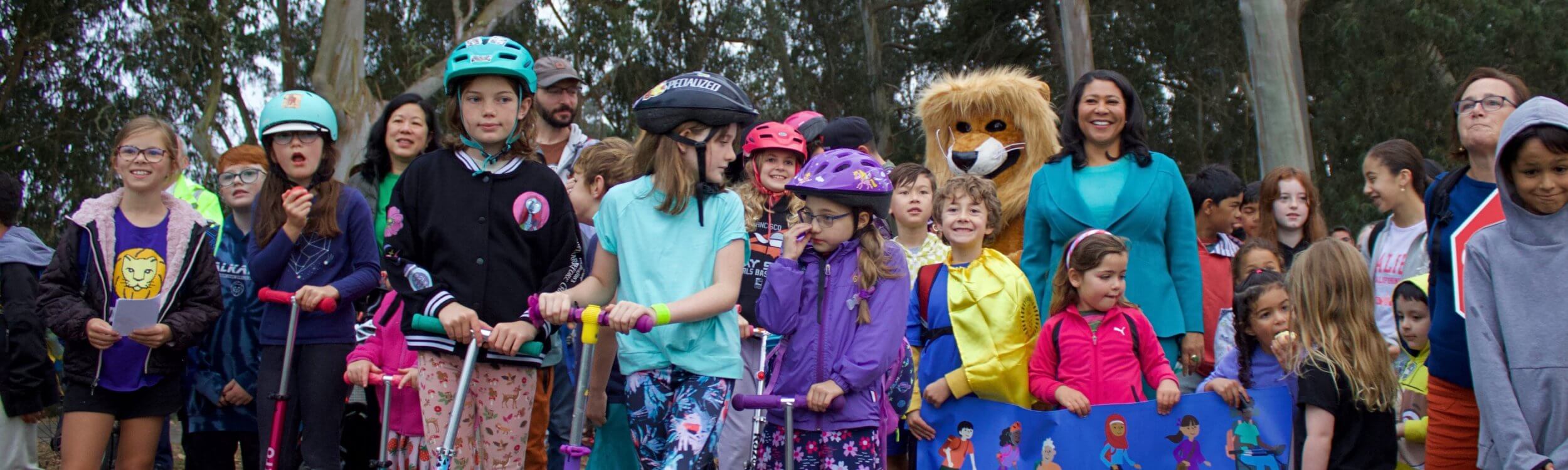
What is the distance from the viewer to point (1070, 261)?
199 inches

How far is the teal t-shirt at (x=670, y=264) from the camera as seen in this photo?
4.01 metres

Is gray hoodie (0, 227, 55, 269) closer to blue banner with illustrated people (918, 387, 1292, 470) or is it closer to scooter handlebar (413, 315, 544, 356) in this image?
scooter handlebar (413, 315, 544, 356)

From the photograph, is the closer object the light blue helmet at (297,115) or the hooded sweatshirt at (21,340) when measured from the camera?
the light blue helmet at (297,115)

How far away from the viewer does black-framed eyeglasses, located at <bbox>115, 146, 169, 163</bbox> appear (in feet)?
18.0

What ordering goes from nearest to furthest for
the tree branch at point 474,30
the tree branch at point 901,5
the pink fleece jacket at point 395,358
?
the pink fleece jacket at point 395,358 → the tree branch at point 474,30 → the tree branch at point 901,5

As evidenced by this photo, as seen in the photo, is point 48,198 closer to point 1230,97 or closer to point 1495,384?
point 1495,384

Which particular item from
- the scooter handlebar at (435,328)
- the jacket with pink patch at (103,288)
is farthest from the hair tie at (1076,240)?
the jacket with pink patch at (103,288)

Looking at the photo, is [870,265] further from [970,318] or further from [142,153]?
[142,153]

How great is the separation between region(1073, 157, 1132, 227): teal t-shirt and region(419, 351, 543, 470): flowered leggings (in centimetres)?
236

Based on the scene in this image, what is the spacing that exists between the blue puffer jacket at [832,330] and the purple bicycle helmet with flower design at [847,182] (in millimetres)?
187

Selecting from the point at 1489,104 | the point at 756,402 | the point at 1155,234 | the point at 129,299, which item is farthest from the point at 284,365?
the point at 1489,104

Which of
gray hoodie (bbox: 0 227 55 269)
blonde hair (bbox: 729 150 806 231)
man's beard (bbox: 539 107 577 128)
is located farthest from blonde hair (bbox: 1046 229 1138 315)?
gray hoodie (bbox: 0 227 55 269)

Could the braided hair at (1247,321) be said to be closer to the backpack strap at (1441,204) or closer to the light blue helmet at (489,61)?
the backpack strap at (1441,204)

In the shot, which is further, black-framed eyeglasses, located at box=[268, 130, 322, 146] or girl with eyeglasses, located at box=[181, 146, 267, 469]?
girl with eyeglasses, located at box=[181, 146, 267, 469]
